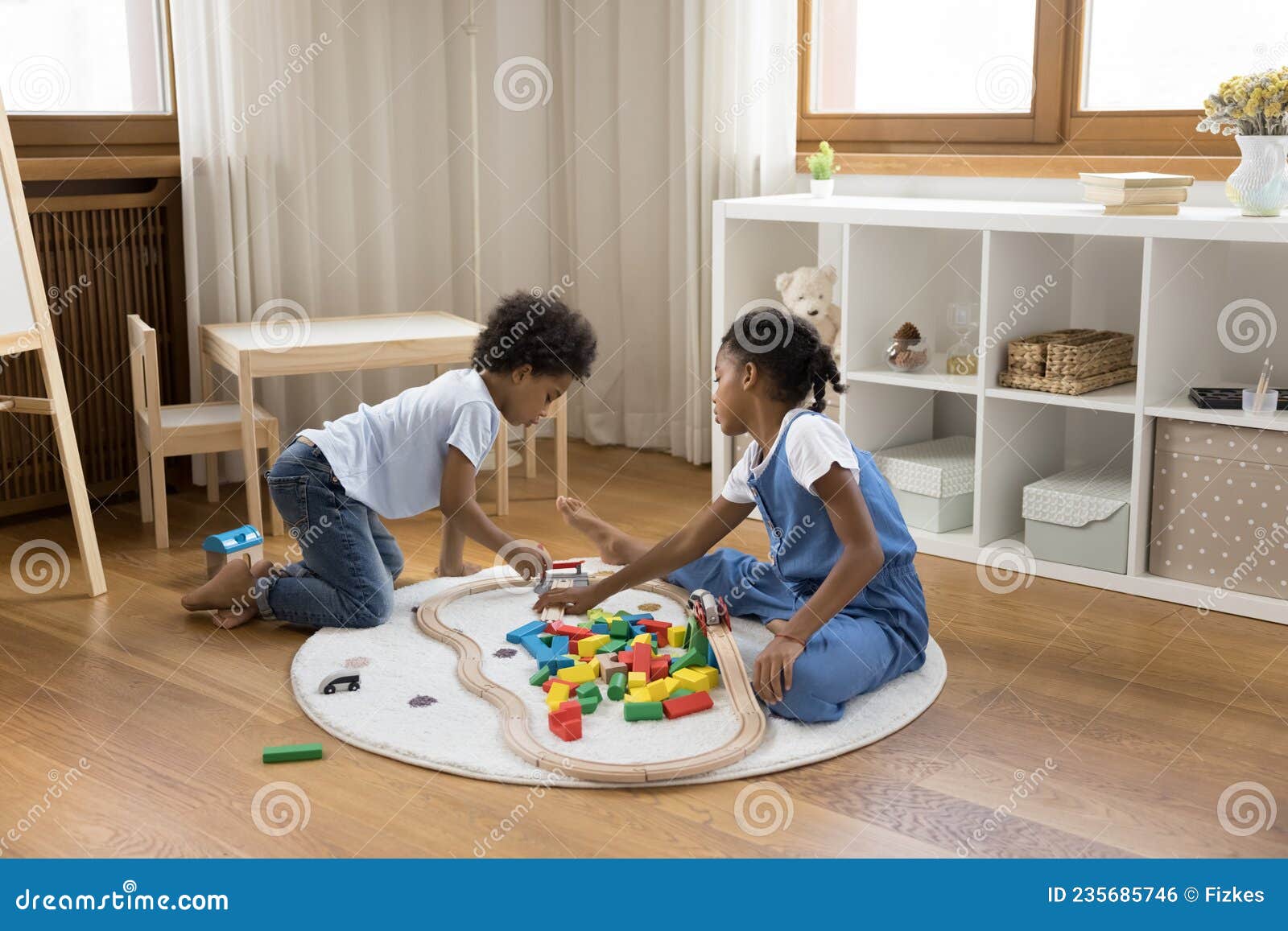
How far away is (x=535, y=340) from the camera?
2471mm

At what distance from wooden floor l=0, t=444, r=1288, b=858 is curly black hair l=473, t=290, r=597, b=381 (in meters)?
0.67

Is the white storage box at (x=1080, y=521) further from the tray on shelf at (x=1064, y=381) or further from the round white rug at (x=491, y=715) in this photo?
the round white rug at (x=491, y=715)

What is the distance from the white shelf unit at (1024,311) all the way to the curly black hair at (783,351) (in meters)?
0.78

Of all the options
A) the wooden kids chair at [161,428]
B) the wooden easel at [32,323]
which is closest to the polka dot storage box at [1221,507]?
the wooden kids chair at [161,428]

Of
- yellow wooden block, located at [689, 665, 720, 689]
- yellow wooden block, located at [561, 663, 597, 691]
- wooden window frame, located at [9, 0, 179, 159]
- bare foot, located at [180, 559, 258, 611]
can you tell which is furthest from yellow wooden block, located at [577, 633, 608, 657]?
wooden window frame, located at [9, 0, 179, 159]

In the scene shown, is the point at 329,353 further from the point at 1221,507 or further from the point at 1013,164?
the point at 1221,507

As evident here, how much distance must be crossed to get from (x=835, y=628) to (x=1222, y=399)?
3.39 ft

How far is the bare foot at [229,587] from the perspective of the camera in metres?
2.61

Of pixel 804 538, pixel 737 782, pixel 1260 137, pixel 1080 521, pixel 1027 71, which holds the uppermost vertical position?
pixel 1027 71

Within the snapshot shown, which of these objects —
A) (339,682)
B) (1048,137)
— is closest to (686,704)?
(339,682)

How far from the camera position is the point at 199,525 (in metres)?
3.26

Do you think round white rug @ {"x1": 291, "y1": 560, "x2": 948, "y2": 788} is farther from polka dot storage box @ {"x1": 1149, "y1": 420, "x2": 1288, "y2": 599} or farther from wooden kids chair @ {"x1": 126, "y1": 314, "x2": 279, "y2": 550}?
wooden kids chair @ {"x1": 126, "y1": 314, "x2": 279, "y2": 550}
